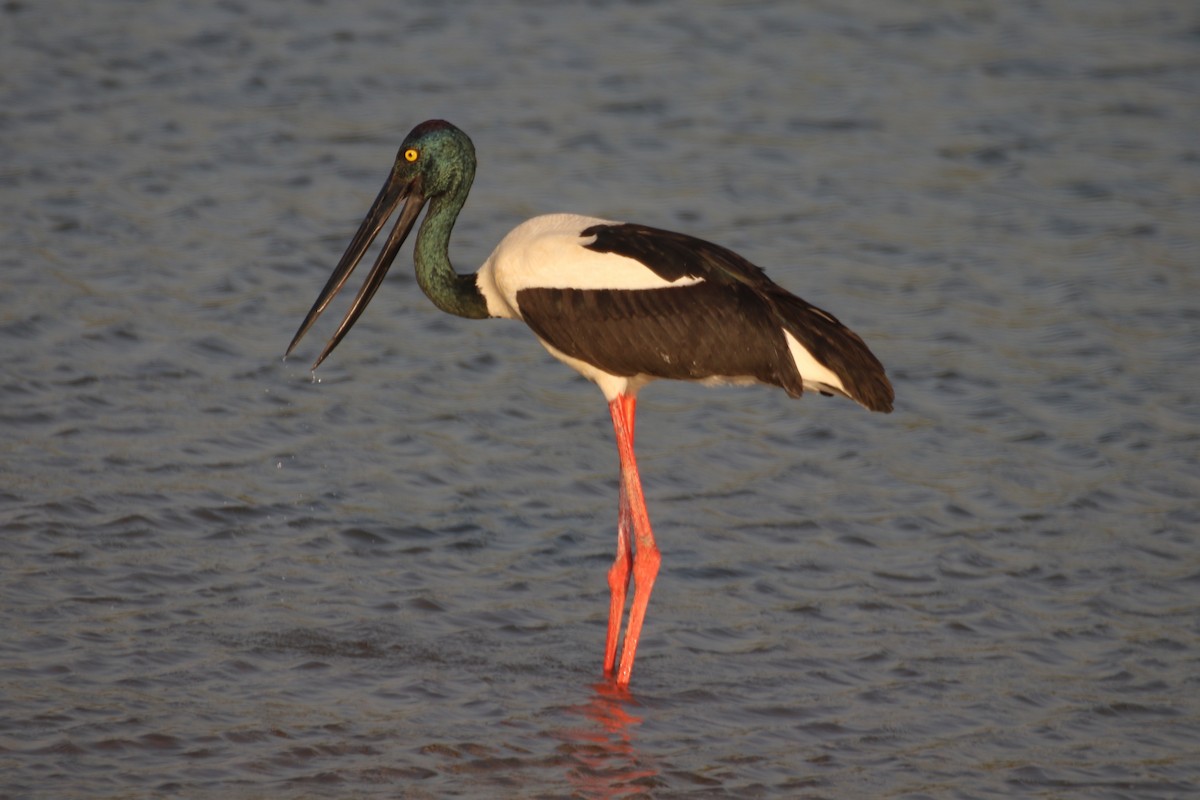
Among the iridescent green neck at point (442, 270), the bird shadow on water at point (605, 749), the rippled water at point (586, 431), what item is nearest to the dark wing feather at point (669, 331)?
the iridescent green neck at point (442, 270)

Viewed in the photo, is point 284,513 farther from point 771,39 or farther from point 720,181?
point 771,39

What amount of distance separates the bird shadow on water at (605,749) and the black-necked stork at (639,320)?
0.69 ft

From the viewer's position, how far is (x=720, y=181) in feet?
44.8

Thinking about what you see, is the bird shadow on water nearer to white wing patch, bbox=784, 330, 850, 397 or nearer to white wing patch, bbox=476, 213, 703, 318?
white wing patch, bbox=784, 330, 850, 397

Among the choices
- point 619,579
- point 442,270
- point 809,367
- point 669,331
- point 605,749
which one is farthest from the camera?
point 442,270

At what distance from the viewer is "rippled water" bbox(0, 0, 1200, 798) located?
23.6 ft

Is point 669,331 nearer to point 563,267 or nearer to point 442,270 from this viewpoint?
point 563,267

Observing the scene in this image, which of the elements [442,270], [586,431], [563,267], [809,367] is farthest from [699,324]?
[586,431]

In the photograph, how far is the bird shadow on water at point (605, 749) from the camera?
269 inches

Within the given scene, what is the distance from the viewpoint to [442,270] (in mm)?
8625

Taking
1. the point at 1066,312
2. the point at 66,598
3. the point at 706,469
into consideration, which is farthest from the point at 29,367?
the point at 1066,312

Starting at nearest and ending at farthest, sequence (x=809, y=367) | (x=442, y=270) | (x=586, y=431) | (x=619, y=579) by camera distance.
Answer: (x=809, y=367) → (x=619, y=579) → (x=442, y=270) → (x=586, y=431)

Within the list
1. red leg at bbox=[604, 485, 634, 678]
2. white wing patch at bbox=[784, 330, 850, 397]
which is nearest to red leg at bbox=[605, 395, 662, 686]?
red leg at bbox=[604, 485, 634, 678]

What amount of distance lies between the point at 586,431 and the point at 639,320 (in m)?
2.24
